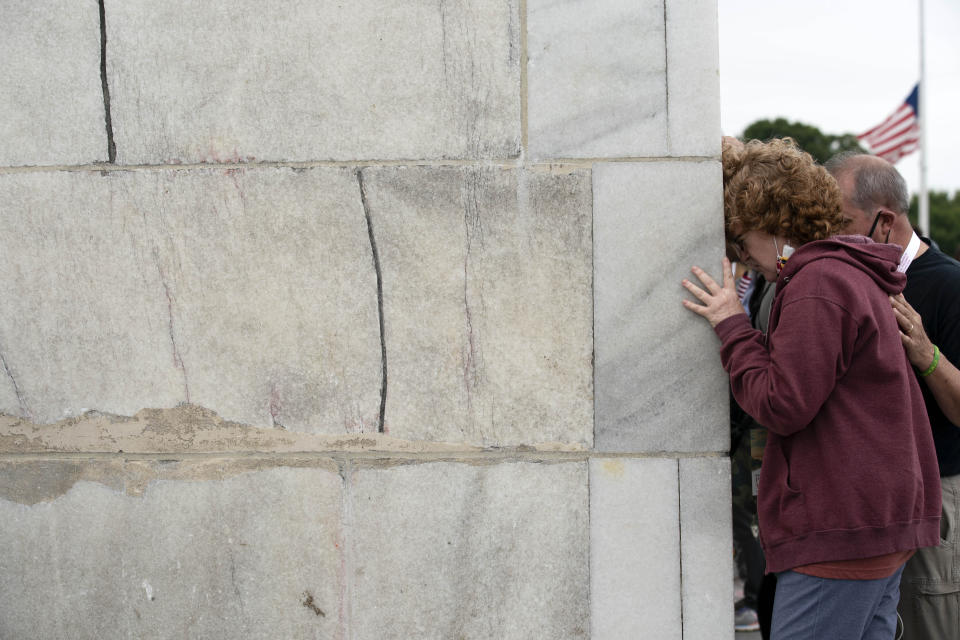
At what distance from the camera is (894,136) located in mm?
14078

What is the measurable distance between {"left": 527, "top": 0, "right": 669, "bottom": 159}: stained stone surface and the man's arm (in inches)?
32.7

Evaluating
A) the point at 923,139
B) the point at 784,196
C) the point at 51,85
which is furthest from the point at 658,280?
the point at 923,139

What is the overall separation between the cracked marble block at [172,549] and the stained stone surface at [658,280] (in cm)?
96

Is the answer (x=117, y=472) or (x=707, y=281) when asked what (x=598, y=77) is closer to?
(x=707, y=281)

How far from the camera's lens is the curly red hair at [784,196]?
210cm

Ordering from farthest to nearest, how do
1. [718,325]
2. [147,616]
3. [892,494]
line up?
1. [147,616]
2. [718,325]
3. [892,494]

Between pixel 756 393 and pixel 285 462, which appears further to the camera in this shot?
pixel 285 462

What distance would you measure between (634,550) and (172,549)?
1.40m

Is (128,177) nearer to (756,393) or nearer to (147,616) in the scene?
(147,616)

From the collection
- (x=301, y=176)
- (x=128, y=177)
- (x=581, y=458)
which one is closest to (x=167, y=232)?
(x=128, y=177)

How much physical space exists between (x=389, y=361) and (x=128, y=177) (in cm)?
97

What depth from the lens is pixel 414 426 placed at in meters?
2.25

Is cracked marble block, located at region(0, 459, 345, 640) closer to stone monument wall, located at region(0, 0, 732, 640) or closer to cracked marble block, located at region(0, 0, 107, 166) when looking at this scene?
stone monument wall, located at region(0, 0, 732, 640)

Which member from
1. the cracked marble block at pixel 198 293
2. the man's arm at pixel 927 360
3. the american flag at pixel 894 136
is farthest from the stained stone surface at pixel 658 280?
the american flag at pixel 894 136
